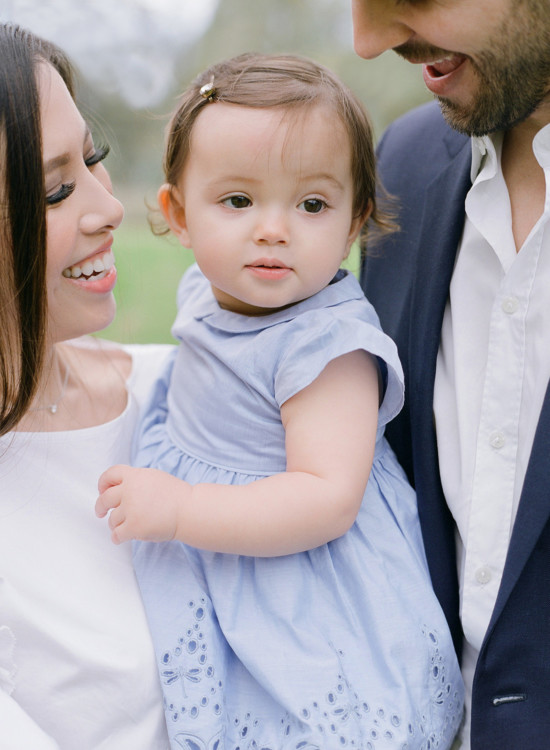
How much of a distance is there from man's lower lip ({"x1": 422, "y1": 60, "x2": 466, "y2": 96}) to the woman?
65cm

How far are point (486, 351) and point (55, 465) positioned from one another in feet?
2.72

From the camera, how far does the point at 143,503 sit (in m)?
1.34

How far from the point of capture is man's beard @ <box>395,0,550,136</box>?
140 centimetres

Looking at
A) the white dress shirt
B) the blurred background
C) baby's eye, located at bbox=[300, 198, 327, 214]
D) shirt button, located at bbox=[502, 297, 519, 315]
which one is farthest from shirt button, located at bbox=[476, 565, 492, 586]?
the blurred background

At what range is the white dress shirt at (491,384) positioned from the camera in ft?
4.54

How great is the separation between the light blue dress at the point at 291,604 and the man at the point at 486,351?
0.25ft

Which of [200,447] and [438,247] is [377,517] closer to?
[200,447]

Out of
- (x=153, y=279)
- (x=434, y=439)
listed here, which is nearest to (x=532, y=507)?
(x=434, y=439)

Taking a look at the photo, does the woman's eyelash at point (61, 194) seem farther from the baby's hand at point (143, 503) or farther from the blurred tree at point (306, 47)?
the blurred tree at point (306, 47)

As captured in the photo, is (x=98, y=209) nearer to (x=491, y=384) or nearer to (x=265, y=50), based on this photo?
(x=491, y=384)

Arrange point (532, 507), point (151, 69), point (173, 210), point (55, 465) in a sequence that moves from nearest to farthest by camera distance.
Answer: point (532, 507) < point (55, 465) < point (173, 210) < point (151, 69)

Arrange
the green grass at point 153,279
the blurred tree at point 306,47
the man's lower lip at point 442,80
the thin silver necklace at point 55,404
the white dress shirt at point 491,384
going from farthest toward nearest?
the blurred tree at point 306,47, the green grass at point 153,279, the thin silver necklace at point 55,404, the man's lower lip at point 442,80, the white dress shirt at point 491,384

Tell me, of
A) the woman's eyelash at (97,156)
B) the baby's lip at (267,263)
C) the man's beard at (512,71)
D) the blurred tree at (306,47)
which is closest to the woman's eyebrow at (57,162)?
the woman's eyelash at (97,156)

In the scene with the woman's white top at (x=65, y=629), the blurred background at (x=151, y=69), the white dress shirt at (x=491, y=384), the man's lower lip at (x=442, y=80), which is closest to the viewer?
the woman's white top at (x=65, y=629)
